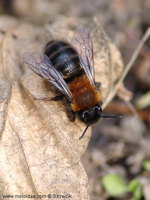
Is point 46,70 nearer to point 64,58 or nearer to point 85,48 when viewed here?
point 64,58

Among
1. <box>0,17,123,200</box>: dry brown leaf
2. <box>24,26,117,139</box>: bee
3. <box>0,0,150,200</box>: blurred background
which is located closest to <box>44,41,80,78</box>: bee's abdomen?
<box>24,26,117,139</box>: bee

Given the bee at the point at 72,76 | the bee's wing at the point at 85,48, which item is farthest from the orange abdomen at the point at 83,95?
the bee's wing at the point at 85,48

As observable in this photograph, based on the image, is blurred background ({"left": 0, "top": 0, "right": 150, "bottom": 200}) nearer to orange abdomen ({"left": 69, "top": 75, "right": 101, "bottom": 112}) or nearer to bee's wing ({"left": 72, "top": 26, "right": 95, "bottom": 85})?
bee's wing ({"left": 72, "top": 26, "right": 95, "bottom": 85})

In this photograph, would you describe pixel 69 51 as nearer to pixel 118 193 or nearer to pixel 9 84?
pixel 9 84

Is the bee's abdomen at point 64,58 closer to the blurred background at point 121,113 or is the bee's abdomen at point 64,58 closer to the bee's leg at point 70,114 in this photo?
the bee's leg at point 70,114

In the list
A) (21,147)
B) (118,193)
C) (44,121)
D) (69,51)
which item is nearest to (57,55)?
(69,51)
